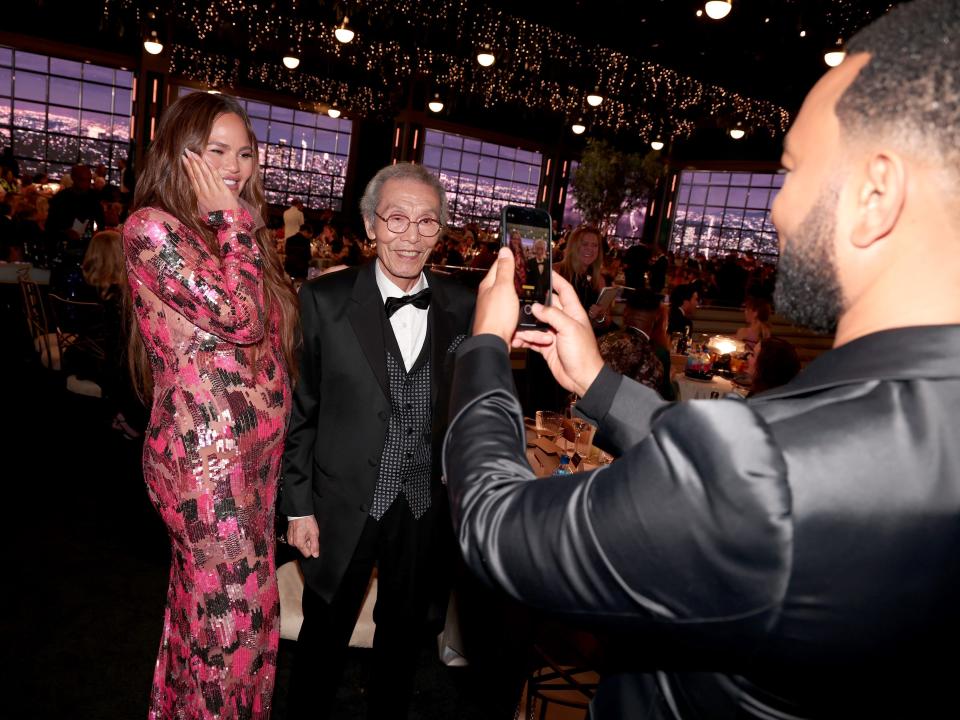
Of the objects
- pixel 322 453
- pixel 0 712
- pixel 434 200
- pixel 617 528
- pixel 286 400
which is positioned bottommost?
pixel 0 712

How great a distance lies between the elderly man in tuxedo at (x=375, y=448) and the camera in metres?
2.10

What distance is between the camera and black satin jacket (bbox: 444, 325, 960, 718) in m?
0.58

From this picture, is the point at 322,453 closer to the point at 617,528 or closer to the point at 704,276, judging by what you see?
the point at 617,528

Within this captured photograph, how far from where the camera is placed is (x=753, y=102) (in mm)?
15062

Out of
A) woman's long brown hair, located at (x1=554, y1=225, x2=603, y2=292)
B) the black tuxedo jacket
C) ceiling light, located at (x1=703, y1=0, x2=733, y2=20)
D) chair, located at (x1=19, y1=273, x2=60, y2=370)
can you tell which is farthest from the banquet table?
ceiling light, located at (x1=703, y1=0, x2=733, y2=20)

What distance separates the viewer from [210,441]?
5.64 feet

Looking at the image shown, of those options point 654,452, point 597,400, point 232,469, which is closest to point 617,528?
point 654,452

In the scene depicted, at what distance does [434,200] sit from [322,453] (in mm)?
924

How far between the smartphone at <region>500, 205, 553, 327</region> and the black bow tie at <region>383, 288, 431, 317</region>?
824mm

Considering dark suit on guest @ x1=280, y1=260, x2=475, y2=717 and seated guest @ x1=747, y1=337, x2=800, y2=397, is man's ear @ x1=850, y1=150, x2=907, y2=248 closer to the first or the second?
dark suit on guest @ x1=280, y1=260, x2=475, y2=717

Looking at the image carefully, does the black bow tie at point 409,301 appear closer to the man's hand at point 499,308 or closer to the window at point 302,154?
the man's hand at point 499,308

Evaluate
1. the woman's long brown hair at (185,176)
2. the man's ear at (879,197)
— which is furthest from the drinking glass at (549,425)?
the man's ear at (879,197)

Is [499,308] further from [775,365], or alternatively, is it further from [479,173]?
[479,173]

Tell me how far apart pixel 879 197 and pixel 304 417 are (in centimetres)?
182
